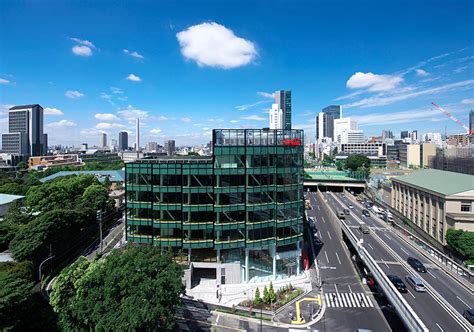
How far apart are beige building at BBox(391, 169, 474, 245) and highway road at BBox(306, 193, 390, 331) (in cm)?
2375

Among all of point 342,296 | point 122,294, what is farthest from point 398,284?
point 122,294

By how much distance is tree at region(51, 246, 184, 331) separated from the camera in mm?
27984

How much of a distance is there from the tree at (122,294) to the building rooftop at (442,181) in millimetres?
67272

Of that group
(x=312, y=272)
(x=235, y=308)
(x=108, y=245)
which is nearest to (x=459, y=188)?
(x=312, y=272)

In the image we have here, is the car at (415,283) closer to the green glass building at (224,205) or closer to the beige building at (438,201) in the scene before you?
the green glass building at (224,205)

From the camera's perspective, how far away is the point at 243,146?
48688 millimetres

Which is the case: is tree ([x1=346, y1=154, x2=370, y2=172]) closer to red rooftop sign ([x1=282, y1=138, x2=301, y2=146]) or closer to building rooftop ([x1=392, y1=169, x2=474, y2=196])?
building rooftop ([x1=392, y1=169, x2=474, y2=196])

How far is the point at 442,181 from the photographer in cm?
7769

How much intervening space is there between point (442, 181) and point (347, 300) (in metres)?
53.5

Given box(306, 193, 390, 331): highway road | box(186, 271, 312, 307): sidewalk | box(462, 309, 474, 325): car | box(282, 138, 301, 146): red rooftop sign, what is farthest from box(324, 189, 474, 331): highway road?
box(282, 138, 301, 146): red rooftop sign

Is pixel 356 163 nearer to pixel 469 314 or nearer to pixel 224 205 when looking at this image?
pixel 224 205

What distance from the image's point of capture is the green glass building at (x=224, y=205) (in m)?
48.4

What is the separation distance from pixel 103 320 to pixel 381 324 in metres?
33.9

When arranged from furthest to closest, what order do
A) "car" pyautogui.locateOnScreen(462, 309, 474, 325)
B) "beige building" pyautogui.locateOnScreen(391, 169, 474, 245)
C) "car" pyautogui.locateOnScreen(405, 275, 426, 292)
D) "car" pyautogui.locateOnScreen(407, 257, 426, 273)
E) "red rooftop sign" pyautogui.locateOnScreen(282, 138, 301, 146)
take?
"beige building" pyautogui.locateOnScreen(391, 169, 474, 245), "red rooftop sign" pyautogui.locateOnScreen(282, 138, 301, 146), "car" pyautogui.locateOnScreen(407, 257, 426, 273), "car" pyautogui.locateOnScreen(405, 275, 426, 292), "car" pyautogui.locateOnScreen(462, 309, 474, 325)
